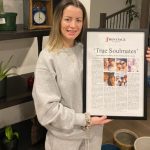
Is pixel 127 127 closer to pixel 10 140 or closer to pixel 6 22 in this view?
pixel 10 140

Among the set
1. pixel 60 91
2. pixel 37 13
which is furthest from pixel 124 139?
pixel 37 13

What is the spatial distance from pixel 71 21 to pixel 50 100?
40 centimetres

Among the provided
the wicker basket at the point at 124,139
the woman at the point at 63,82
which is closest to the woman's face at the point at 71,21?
the woman at the point at 63,82

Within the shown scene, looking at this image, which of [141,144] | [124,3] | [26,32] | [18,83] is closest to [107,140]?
[141,144]

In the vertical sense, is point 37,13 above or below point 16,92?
above

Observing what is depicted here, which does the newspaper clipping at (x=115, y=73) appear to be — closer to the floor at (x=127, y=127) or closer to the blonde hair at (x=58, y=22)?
Result: the blonde hair at (x=58, y=22)

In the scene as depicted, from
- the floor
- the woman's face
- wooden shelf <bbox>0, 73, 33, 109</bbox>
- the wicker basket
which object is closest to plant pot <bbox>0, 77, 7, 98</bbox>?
wooden shelf <bbox>0, 73, 33, 109</bbox>

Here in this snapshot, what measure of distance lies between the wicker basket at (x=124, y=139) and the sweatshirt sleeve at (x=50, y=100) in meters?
0.92

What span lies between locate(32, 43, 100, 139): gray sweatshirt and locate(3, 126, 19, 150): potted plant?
0.52 meters

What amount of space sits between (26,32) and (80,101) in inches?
21.2

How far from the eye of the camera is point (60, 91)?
3.97 feet

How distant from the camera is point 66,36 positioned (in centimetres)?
120

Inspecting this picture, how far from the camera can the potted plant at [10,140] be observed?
1632mm

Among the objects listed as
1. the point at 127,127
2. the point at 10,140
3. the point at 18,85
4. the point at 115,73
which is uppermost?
the point at 115,73
